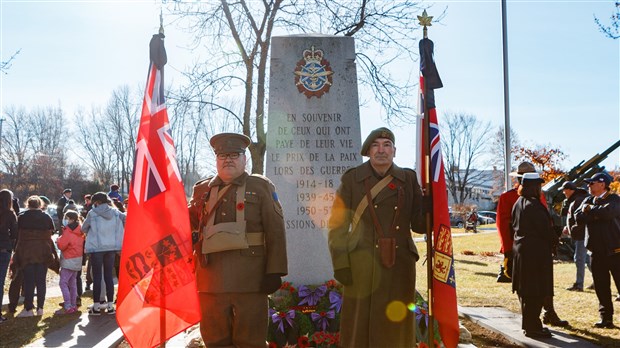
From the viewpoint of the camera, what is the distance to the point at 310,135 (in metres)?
6.73

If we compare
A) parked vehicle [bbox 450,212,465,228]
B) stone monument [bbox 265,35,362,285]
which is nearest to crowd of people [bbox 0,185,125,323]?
stone monument [bbox 265,35,362,285]

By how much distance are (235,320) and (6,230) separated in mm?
5356

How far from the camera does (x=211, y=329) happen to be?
4066 millimetres

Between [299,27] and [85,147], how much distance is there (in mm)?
38051

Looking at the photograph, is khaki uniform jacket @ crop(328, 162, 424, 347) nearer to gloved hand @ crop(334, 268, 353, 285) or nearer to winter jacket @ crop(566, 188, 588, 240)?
gloved hand @ crop(334, 268, 353, 285)

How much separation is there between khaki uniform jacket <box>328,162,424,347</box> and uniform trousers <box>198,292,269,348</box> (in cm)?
62

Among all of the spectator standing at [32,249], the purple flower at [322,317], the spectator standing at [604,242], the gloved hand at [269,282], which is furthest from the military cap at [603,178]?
the spectator standing at [32,249]

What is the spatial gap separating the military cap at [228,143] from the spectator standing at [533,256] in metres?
3.78

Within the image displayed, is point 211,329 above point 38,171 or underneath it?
underneath

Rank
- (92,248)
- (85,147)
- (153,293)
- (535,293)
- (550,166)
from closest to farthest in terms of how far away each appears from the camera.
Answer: (153,293) < (535,293) < (92,248) < (550,166) < (85,147)

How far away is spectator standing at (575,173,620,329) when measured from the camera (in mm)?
6805

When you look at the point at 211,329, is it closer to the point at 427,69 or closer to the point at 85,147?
the point at 427,69

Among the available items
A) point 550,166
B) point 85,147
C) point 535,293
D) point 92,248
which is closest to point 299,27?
point 92,248

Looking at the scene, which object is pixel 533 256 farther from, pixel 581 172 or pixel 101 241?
pixel 581 172
